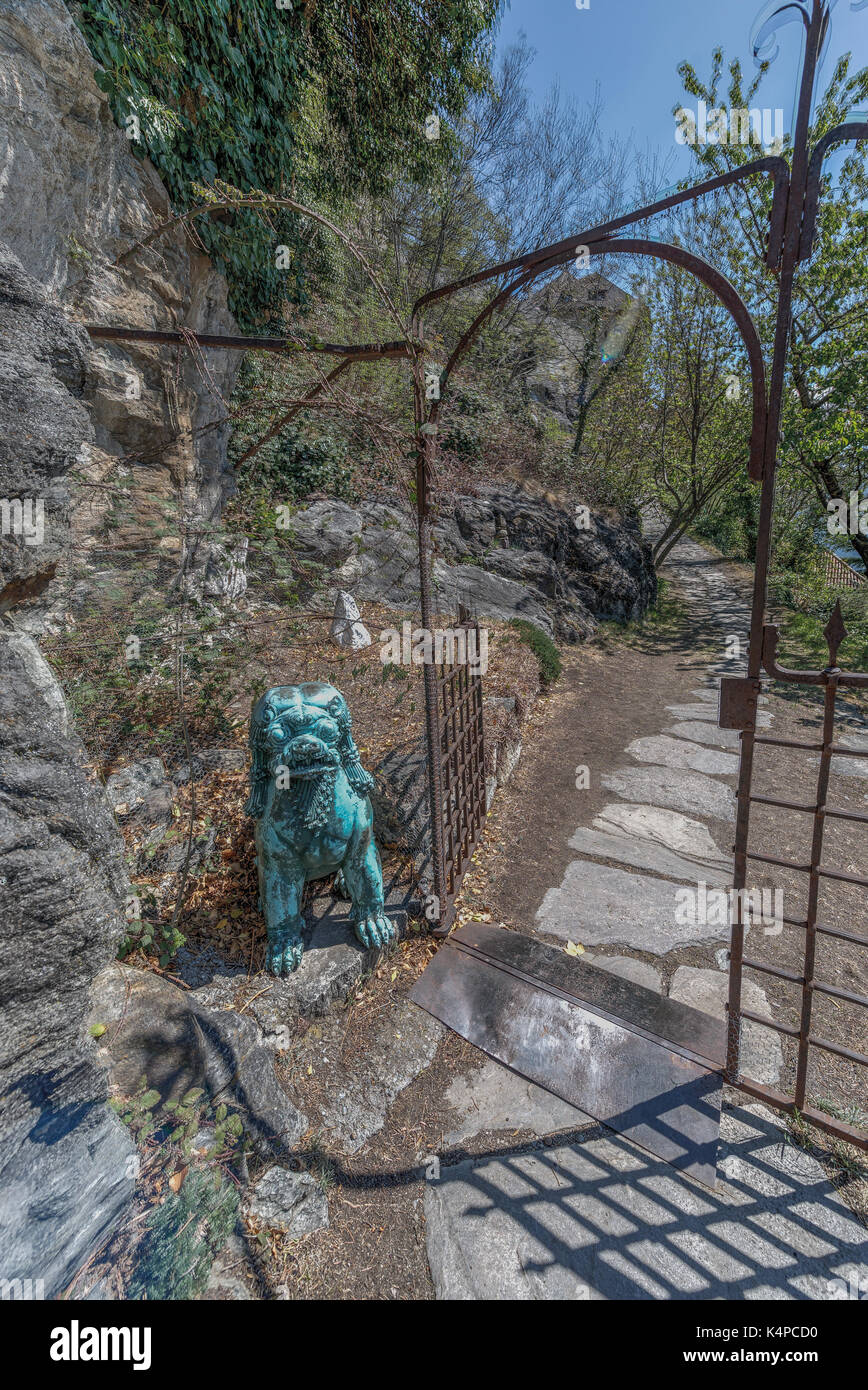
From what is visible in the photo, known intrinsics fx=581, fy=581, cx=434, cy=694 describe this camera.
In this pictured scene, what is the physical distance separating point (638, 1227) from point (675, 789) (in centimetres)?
369

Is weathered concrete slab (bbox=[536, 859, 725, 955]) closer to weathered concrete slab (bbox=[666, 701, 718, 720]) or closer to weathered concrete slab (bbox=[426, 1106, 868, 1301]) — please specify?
weathered concrete slab (bbox=[426, 1106, 868, 1301])

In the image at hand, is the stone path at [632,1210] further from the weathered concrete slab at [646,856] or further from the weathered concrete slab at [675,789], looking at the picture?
the weathered concrete slab at [675,789]

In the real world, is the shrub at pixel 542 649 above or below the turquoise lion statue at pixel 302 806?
above

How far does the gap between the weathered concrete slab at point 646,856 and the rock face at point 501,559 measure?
12.8 ft

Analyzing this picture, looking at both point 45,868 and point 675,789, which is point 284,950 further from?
point 675,789

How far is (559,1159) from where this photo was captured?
7.40 ft

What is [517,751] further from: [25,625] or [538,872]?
[25,625]

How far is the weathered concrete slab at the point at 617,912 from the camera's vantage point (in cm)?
344

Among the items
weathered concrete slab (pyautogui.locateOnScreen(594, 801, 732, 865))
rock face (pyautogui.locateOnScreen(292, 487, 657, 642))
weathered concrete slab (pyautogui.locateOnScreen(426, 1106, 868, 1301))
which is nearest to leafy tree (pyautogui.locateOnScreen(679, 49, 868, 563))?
rock face (pyautogui.locateOnScreen(292, 487, 657, 642))

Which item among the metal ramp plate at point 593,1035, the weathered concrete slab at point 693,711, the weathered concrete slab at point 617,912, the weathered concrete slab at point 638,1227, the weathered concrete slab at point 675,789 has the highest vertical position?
the weathered concrete slab at point 693,711

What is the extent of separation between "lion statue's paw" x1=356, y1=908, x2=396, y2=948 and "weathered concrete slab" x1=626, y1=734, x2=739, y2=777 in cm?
366

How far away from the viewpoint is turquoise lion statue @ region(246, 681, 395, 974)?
8.35ft

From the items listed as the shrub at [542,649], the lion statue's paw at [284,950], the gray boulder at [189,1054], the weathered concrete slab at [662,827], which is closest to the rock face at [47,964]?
the gray boulder at [189,1054]

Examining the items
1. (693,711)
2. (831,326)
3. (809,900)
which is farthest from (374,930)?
(831,326)
